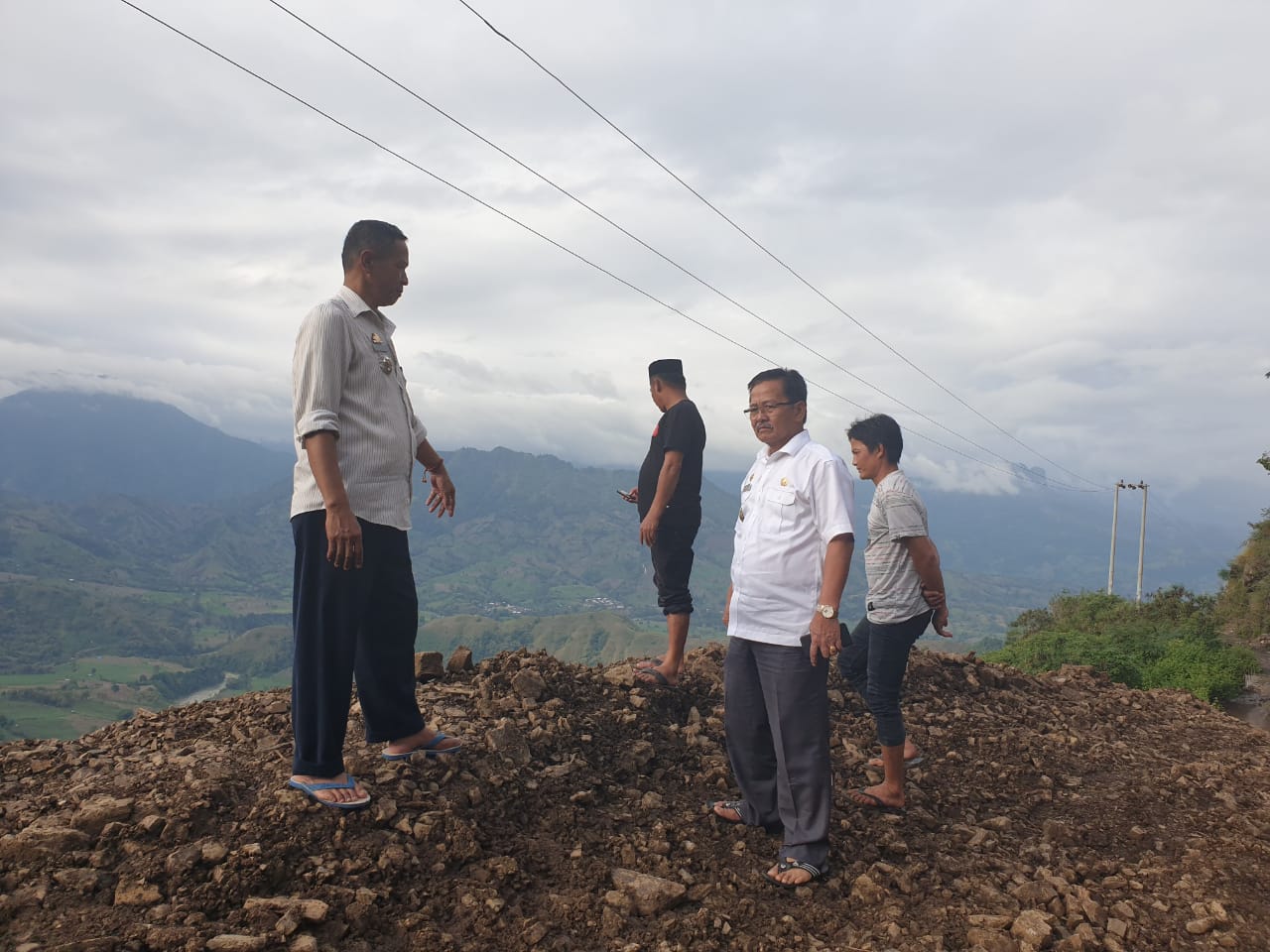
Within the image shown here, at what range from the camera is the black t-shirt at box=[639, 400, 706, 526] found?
550 cm

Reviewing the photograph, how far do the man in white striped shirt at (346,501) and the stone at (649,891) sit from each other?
119 centimetres

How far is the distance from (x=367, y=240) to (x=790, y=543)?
7.92 feet

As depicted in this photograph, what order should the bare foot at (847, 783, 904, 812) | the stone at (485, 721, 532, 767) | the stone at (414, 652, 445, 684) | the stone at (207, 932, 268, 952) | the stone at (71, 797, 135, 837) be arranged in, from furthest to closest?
the stone at (414, 652, 445, 684), the bare foot at (847, 783, 904, 812), the stone at (485, 721, 532, 767), the stone at (71, 797, 135, 837), the stone at (207, 932, 268, 952)

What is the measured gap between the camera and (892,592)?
14.9ft

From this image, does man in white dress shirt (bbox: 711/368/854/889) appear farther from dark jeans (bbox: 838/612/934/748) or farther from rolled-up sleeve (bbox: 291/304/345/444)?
rolled-up sleeve (bbox: 291/304/345/444)

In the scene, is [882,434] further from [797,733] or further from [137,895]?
[137,895]

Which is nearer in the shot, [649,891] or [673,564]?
[649,891]

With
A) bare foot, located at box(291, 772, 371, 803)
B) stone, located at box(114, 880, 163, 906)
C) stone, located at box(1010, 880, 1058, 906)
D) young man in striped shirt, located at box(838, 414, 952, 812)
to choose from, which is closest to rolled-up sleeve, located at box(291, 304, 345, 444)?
bare foot, located at box(291, 772, 371, 803)

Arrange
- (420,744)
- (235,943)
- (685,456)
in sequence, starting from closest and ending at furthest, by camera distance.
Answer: (235,943), (420,744), (685,456)

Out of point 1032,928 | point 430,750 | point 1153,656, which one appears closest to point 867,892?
point 1032,928

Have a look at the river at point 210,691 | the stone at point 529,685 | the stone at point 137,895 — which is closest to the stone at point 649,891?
the stone at point 137,895

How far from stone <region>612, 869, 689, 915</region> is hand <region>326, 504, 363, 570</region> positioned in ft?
5.92

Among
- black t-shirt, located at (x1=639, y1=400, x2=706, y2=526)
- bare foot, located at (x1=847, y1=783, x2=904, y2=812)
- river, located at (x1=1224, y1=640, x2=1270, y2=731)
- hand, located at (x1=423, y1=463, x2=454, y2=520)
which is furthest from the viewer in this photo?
river, located at (x1=1224, y1=640, x2=1270, y2=731)

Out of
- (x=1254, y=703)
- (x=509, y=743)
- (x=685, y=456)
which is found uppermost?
(x=685, y=456)
